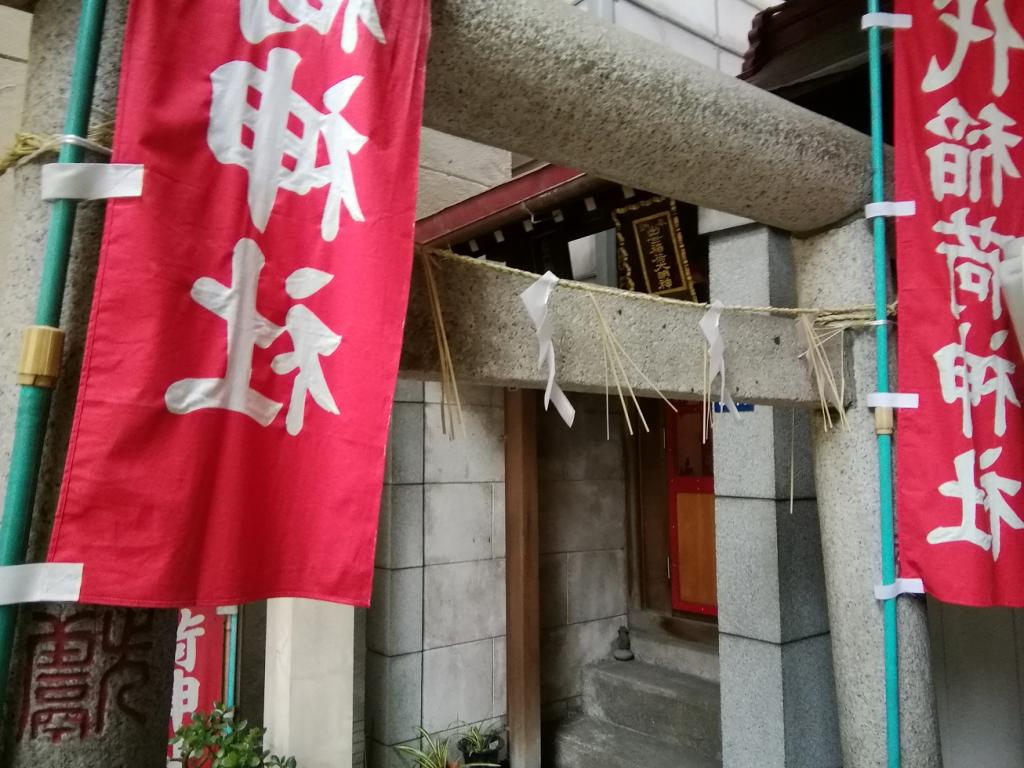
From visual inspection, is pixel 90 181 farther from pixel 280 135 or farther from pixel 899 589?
pixel 899 589

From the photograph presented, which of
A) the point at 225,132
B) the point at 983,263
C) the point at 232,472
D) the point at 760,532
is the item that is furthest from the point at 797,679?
the point at 225,132

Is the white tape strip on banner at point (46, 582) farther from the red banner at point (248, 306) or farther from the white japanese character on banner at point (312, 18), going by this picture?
the white japanese character on banner at point (312, 18)

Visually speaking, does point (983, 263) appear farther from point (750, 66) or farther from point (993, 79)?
point (750, 66)

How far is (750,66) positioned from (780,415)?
2383 mm

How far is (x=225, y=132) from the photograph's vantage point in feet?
4.87

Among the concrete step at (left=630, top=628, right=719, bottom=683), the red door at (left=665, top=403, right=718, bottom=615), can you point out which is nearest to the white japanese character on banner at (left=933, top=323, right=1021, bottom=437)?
the red door at (left=665, top=403, right=718, bottom=615)

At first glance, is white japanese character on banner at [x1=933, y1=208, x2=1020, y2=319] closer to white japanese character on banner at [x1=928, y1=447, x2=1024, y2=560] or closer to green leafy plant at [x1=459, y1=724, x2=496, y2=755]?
white japanese character on banner at [x1=928, y1=447, x2=1024, y2=560]

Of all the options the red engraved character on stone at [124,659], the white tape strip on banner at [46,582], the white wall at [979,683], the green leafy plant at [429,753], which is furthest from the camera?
the green leafy plant at [429,753]

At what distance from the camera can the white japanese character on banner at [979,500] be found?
102 inches

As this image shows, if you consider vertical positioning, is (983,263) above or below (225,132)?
above

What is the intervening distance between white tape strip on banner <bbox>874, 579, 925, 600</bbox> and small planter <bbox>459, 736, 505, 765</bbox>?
3657mm

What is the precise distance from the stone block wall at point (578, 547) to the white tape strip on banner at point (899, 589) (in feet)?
12.9

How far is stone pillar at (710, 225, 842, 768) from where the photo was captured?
3443mm

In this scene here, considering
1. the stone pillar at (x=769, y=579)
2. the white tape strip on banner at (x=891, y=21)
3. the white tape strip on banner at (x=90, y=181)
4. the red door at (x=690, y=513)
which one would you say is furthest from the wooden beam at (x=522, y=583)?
the white tape strip on banner at (x=90, y=181)
